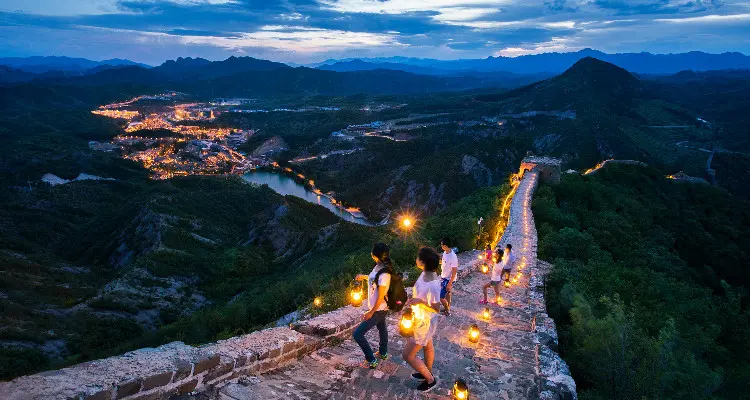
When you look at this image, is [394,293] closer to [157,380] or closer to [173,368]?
[173,368]

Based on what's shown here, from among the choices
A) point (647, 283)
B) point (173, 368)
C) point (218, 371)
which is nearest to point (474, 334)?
point (218, 371)

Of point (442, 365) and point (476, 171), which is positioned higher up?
point (442, 365)

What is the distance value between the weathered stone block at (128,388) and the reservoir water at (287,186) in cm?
5920

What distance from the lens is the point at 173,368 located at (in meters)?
4.63

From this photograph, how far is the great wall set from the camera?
420 centimetres

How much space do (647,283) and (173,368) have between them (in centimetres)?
1535

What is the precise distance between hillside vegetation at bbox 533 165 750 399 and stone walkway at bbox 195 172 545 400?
3.08ft

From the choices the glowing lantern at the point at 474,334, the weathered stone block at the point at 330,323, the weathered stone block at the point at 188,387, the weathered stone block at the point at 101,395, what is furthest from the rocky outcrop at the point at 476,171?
the weathered stone block at the point at 101,395

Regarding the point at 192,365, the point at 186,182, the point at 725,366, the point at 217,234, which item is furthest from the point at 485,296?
the point at 186,182

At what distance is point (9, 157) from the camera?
6788 cm

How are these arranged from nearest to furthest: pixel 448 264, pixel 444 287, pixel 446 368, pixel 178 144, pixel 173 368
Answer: pixel 173 368 → pixel 446 368 → pixel 448 264 → pixel 444 287 → pixel 178 144

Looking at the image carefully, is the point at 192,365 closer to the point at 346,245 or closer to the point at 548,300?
the point at 548,300

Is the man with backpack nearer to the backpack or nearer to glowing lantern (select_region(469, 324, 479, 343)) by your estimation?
the backpack

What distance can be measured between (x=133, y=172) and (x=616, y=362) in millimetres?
82014
